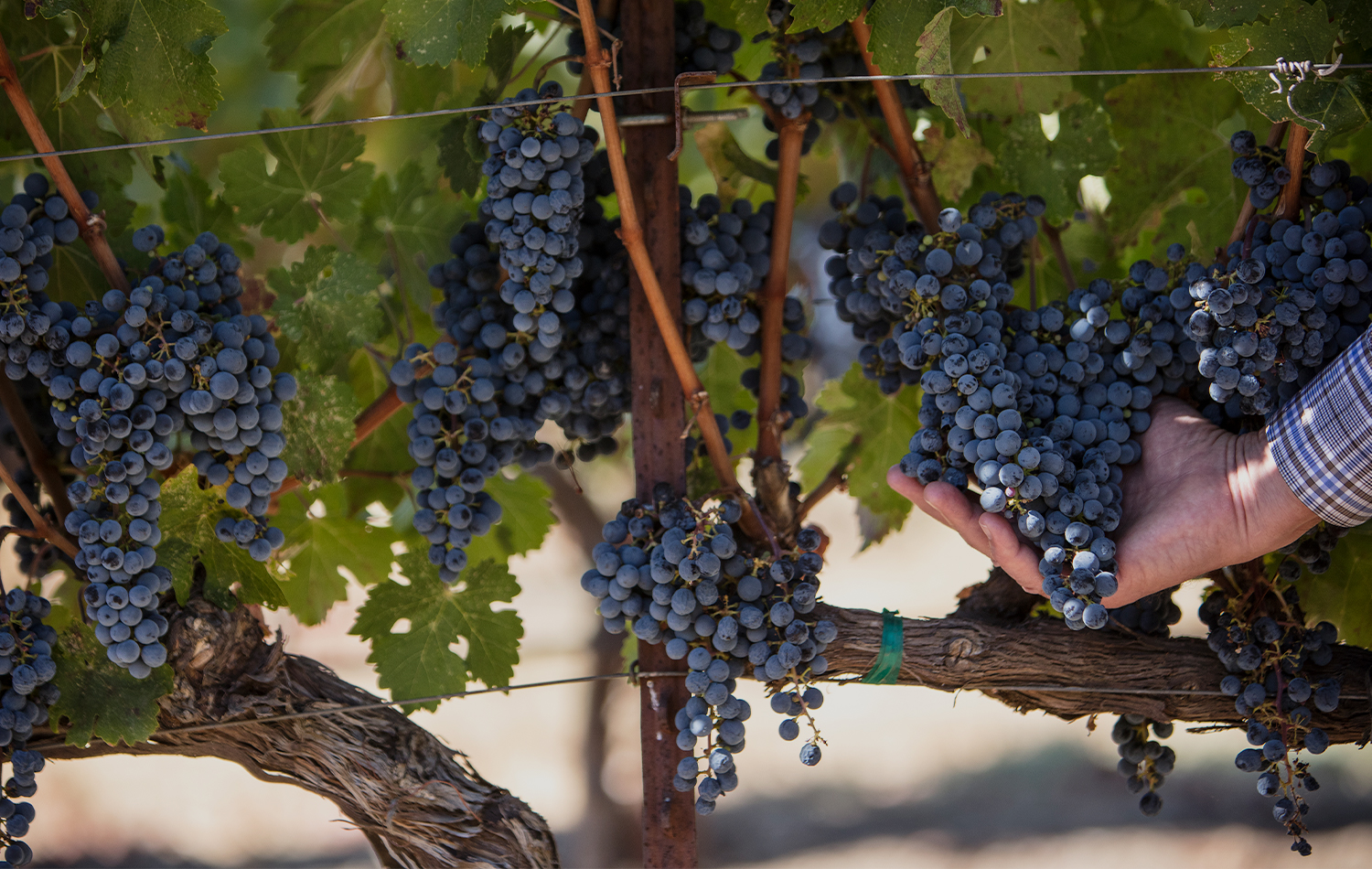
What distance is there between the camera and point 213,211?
1842mm

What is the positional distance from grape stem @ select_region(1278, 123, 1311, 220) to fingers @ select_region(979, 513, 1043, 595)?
1.96ft

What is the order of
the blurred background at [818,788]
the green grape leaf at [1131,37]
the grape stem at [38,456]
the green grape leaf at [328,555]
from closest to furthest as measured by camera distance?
1. the grape stem at [38,456]
2. the green grape leaf at [1131,37]
3. the green grape leaf at [328,555]
4. the blurred background at [818,788]

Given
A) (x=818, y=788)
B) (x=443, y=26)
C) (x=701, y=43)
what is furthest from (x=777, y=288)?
(x=818, y=788)

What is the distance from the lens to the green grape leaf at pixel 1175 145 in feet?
5.75

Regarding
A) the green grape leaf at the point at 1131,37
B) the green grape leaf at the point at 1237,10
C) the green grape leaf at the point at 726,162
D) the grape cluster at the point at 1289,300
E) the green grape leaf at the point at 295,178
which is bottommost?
the grape cluster at the point at 1289,300

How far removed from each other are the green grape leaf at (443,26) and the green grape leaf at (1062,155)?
0.88 m

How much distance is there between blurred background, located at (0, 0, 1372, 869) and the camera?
17.2ft

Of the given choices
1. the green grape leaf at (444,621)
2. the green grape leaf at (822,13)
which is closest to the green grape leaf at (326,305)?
the green grape leaf at (444,621)

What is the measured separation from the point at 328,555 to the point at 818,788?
447 cm

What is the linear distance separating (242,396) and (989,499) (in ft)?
3.44

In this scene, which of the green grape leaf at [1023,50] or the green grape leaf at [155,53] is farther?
the green grape leaf at [1023,50]

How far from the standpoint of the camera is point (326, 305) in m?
1.65

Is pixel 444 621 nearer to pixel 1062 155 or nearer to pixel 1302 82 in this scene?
pixel 1062 155

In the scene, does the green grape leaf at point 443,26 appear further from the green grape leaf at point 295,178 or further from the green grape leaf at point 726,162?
the green grape leaf at point 726,162
